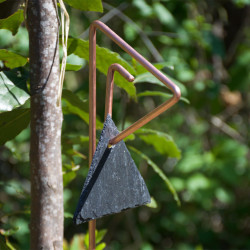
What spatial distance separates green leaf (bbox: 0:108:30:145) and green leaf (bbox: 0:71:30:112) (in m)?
0.07

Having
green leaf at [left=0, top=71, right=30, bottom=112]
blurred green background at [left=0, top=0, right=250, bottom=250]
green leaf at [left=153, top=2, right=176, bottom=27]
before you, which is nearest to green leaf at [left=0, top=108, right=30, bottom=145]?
green leaf at [left=0, top=71, right=30, bottom=112]

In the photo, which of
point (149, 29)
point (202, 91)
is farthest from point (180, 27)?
point (202, 91)

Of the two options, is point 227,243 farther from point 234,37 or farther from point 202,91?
point 234,37

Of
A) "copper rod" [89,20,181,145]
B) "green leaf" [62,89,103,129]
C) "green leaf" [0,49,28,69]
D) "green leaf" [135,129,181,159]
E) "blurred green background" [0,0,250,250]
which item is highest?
"blurred green background" [0,0,250,250]

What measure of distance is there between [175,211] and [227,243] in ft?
1.45

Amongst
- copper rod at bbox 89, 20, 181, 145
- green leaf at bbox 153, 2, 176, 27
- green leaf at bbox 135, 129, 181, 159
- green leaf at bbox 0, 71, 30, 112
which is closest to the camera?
copper rod at bbox 89, 20, 181, 145

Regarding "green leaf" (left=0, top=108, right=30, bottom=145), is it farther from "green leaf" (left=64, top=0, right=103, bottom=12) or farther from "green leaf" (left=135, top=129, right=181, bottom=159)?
"green leaf" (left=135, top=129, right=181, bottom=159)

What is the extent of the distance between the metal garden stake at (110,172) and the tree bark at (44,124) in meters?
0.05

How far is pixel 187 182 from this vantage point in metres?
2.34

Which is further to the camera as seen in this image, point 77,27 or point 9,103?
point 77,27

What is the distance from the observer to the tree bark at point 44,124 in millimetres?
590

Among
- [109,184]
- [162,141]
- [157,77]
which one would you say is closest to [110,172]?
[109,184]

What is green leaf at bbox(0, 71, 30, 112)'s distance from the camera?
0.62 m

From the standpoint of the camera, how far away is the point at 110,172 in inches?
22.5
